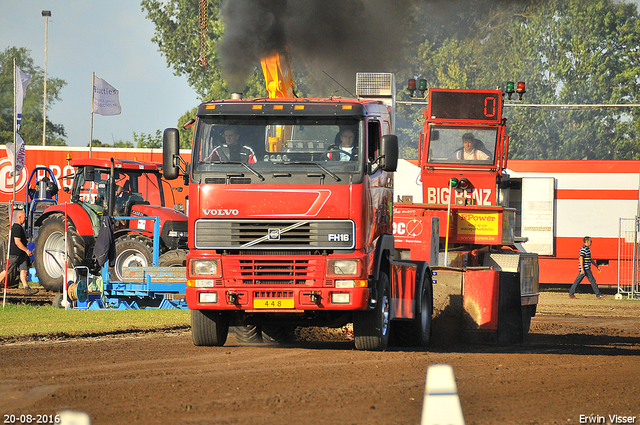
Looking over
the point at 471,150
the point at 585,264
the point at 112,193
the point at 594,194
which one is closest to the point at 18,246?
the point at 112,193

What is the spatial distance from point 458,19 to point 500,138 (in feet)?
120

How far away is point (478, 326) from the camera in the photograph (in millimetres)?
13078

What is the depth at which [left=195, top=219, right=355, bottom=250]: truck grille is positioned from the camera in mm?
9742

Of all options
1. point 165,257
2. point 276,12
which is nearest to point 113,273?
point 165,257

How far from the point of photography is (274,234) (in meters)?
9.82

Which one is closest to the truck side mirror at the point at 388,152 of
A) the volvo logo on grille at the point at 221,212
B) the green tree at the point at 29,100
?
the volvo logo on grille at the point at 221,212

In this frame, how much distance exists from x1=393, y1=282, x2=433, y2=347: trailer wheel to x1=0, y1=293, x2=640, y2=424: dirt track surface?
0.35 metres

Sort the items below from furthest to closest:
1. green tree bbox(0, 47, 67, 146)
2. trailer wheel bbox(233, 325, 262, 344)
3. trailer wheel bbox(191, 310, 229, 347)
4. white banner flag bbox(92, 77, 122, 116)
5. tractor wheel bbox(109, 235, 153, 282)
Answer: green tree bbox(0, 47, 67, 146), white banner flag bbox(92, 77, 122, 116), tractor wheel bbox(109, 235, 153, 282), trailer wheel bbox(233, 325, 262, 344), trailer wheel bbox(191, 310, 229, 347)

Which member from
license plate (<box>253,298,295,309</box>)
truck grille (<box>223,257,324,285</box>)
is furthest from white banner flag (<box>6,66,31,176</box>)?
license plate (<box>253,298,295,309</box>)

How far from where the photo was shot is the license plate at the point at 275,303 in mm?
9820

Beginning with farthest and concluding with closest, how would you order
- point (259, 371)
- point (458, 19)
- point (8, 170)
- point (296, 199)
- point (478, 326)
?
point (458, 19)
point (8, 170)
point (478, 326)
point (296, 199)
point (259, 371)

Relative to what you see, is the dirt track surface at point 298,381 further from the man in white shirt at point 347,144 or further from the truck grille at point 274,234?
the man in white shirt at point 347,144

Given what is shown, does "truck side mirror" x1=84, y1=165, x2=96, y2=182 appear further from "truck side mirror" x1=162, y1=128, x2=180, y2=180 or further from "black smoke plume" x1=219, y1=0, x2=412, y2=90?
"truck side mirror" x1=162, y1=128, x2=180, y2=180

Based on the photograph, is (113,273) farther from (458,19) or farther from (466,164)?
(458,19)
